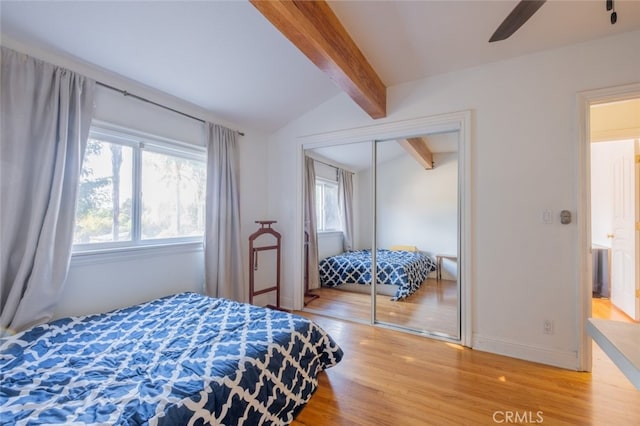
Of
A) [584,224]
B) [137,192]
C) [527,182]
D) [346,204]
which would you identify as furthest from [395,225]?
[137,192]

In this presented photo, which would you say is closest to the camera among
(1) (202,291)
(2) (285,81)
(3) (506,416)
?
(3) (506,416)

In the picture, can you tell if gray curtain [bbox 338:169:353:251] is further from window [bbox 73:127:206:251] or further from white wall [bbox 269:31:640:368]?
window [bbox 73:127:206:251]

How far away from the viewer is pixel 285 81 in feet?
9.39

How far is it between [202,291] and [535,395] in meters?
3.00

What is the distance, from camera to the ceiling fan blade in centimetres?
127

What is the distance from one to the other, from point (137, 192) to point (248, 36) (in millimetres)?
1650

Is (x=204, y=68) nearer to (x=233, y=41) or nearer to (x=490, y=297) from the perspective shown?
(x=233, y=41)

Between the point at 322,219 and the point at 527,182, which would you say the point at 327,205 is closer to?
the point at 322,219

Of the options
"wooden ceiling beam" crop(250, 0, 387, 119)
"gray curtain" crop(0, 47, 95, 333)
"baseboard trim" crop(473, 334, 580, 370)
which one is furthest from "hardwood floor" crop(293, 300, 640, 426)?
"wooden ceiling beam" crop(250, 0, 387, 119)

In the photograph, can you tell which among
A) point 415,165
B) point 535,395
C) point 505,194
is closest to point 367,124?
point 415,165

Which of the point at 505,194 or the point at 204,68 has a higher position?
the point at 204,68

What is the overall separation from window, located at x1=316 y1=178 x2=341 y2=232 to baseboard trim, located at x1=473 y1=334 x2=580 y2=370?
2025mm

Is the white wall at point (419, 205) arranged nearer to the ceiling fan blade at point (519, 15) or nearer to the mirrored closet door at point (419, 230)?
the mirrored closet door at point (419, 230)

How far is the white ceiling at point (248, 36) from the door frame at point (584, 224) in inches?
19.6
